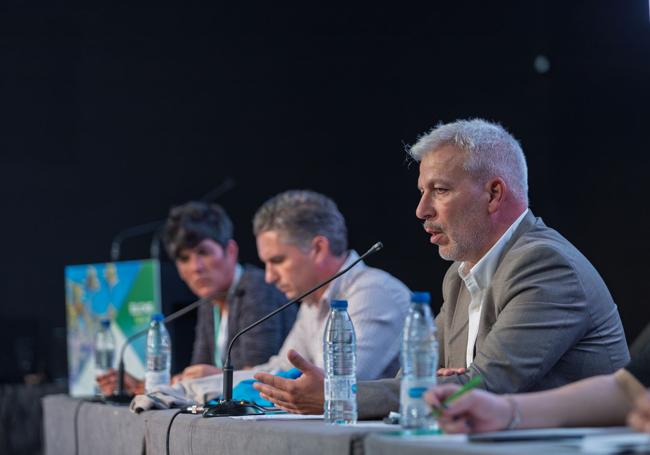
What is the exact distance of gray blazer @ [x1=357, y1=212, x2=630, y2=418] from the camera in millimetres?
1992

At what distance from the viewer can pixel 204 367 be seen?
10.5ft

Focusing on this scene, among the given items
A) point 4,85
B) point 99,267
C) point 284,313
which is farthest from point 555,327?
point 4,85

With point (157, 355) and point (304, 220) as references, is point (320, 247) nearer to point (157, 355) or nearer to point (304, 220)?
point (304, 220)

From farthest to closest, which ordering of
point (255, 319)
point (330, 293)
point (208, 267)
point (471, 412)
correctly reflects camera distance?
point (208, 267), point (255, 319), point (330, 293), point (471, 412)

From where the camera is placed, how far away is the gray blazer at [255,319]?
3695 mm

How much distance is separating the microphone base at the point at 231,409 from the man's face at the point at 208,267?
1873mm

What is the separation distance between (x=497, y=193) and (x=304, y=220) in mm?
1188

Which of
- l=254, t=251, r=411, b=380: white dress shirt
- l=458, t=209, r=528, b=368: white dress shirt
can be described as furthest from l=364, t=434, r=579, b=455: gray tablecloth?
l=254, t=251, r=411, b=380: white dress shirt

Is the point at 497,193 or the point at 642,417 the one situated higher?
the point at 497,193

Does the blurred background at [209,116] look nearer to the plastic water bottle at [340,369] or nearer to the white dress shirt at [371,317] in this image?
the white dress shirt at [371,317]

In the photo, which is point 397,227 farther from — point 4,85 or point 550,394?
point 550,394

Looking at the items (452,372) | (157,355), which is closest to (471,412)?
(452,372)

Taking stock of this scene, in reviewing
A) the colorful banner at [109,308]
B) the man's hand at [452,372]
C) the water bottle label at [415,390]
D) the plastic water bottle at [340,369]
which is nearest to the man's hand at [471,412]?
the water bottle label at [415,390]

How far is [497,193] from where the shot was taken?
234 cm
